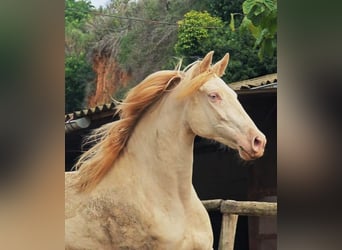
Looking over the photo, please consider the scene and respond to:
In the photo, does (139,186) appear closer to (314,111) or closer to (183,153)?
(183,153)

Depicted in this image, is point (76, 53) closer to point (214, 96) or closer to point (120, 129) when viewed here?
point (120, 129)

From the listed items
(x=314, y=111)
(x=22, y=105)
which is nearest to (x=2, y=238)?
(x=22, y=105)

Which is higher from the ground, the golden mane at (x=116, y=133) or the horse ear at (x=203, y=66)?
the horse ear at (x=203, y=66)

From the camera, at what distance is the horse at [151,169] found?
154 inches


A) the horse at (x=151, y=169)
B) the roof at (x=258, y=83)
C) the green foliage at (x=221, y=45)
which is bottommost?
the horse at (x=151, y=169)

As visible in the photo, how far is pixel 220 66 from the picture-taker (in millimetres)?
3904

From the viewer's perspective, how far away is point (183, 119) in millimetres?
3945

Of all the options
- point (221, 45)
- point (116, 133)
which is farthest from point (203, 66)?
point (116, 133)

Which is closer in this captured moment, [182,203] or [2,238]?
[2,238]

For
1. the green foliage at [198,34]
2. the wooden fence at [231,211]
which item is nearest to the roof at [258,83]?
the green foliage at [198,34]

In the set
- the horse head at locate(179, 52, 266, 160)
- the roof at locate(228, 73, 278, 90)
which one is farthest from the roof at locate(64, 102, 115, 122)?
the roof at locate(228, 73, 278, 90)

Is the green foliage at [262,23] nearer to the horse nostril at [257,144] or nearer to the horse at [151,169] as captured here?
the horse at [151,169]

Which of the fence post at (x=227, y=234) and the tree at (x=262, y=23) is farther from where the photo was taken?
the fence post at (x=227, y=234)

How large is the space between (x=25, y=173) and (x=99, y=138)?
0.55 metres
